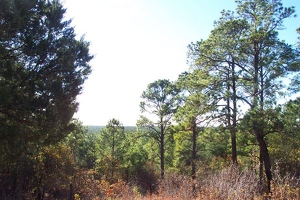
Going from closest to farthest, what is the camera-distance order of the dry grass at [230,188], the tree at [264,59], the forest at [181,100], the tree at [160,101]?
the dry grass at [230,188] < the forest at [181,100] < the tree at [264,59] < the tree at [160,101]

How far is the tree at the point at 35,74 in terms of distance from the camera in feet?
28.2

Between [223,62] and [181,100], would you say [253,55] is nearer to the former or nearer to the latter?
[223,62]

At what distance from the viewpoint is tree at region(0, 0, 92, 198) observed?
8.59 metres

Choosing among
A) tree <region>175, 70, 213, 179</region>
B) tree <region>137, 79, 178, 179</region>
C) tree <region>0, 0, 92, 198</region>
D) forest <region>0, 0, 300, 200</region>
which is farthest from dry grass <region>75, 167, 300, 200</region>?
tree <region>137, 79, 178, 179</region>

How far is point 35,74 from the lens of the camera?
9422mm

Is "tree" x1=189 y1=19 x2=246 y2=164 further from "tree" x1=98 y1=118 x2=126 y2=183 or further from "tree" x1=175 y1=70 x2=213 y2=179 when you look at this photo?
"tree" x1=98 y1=118 x2=126 y2=183

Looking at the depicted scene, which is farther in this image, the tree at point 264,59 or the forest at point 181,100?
the tree at point 264,59

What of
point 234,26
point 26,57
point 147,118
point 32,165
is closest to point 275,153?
point 234,26

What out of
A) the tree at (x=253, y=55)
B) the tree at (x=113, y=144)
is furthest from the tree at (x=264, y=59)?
the tree at (x=113, y=144)

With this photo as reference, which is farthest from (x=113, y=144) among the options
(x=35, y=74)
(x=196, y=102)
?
(x=35, y=74)

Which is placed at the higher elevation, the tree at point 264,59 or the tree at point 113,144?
the tree at point 264,59

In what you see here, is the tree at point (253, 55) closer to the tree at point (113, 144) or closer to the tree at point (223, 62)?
the tree at point (223, 62)

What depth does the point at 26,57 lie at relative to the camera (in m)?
9.58

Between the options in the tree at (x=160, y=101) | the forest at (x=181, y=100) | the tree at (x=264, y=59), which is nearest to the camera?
the forest at (x=181, y=100)
